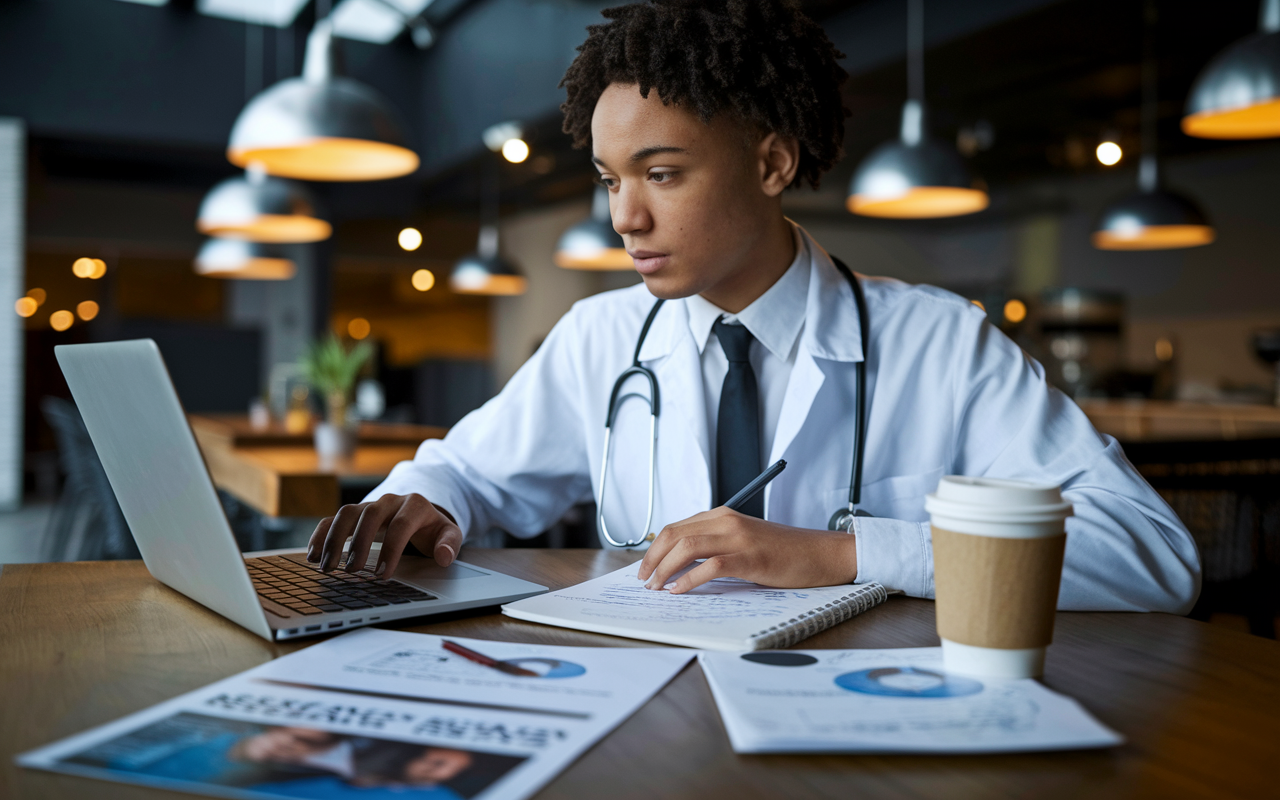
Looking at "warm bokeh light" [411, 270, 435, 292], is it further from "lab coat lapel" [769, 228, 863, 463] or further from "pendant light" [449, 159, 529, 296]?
"lab coat lapel" [769, 228, 863, 463]

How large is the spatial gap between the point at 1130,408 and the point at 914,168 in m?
2.64

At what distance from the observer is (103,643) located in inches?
30.0

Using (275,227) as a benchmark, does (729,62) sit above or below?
below

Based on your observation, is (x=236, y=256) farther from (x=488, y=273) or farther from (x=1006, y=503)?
(x=1006, y=503)

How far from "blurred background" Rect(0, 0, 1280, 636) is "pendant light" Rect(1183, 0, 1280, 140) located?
0.01m

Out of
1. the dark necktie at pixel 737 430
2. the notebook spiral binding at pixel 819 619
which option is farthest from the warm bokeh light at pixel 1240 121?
the notebook spiral binding at pixel 819 619

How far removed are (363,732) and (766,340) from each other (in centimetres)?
95

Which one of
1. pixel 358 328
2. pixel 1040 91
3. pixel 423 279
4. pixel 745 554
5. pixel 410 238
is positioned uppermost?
pixel 1040 91

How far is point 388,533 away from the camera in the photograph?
3.33 feet

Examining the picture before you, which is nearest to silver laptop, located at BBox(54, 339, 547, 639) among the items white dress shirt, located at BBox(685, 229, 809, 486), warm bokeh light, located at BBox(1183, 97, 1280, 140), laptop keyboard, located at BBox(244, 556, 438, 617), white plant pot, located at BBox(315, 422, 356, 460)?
laptop keyboard, located at BBox(244, 556, 438, 617)

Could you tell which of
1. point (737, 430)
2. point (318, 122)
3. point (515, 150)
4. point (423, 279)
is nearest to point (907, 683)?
point (737, 430)

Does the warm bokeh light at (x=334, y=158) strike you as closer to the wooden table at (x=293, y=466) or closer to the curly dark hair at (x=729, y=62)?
the wooden table at (x=293, y=466)

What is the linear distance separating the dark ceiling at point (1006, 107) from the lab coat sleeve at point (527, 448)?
10.2 feet

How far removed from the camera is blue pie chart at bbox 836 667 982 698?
24.6 inches
